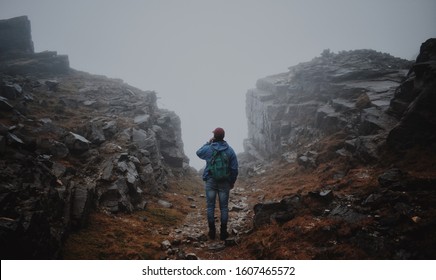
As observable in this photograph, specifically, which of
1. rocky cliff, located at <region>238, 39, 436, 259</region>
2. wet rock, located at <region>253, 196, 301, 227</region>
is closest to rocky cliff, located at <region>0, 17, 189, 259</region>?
rocky cliff, located at <region>238, 39, 436, 259</region>

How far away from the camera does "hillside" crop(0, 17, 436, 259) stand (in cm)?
583

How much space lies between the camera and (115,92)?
30.3 metres

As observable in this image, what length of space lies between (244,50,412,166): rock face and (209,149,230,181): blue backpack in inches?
338

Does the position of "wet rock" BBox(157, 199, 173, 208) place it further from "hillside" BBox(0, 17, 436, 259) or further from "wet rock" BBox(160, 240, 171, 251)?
"wet rock" BBox(160, 240, 171, 251)

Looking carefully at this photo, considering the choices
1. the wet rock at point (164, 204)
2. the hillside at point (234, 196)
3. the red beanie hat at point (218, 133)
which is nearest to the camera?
the hillside at point (234, 196)

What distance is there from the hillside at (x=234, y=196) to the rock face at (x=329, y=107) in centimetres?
17

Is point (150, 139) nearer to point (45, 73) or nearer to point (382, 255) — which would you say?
point (382, 255)

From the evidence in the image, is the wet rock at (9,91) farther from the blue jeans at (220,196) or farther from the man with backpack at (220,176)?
the blue jeans at (220,196)

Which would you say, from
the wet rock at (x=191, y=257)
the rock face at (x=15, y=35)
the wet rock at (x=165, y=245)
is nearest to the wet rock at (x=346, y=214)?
the wet rock at (x=191, y=257)

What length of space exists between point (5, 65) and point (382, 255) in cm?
4196

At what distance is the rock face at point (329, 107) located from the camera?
16.1m

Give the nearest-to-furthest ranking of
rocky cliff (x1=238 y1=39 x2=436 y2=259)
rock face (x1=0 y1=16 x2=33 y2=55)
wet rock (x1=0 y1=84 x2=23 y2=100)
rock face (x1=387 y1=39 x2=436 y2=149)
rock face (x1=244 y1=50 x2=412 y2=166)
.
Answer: rocky cliff (x1=238 y1=39 x2=436 y2=259) < rock face (x1=387 y1=39 x2=436 y2=149) < rock face (x1=244 y1=50 x2=412 y2=166) < wet rock (x1=0 y1=84 x2=23 y2=100) < rock face (x1=0 y1=16 x2=33 y2=55)

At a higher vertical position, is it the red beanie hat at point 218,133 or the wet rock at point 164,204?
the red beanie hat at point 218,133

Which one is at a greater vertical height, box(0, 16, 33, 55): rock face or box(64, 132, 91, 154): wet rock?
box(0, 16, 33, 55): rock face
